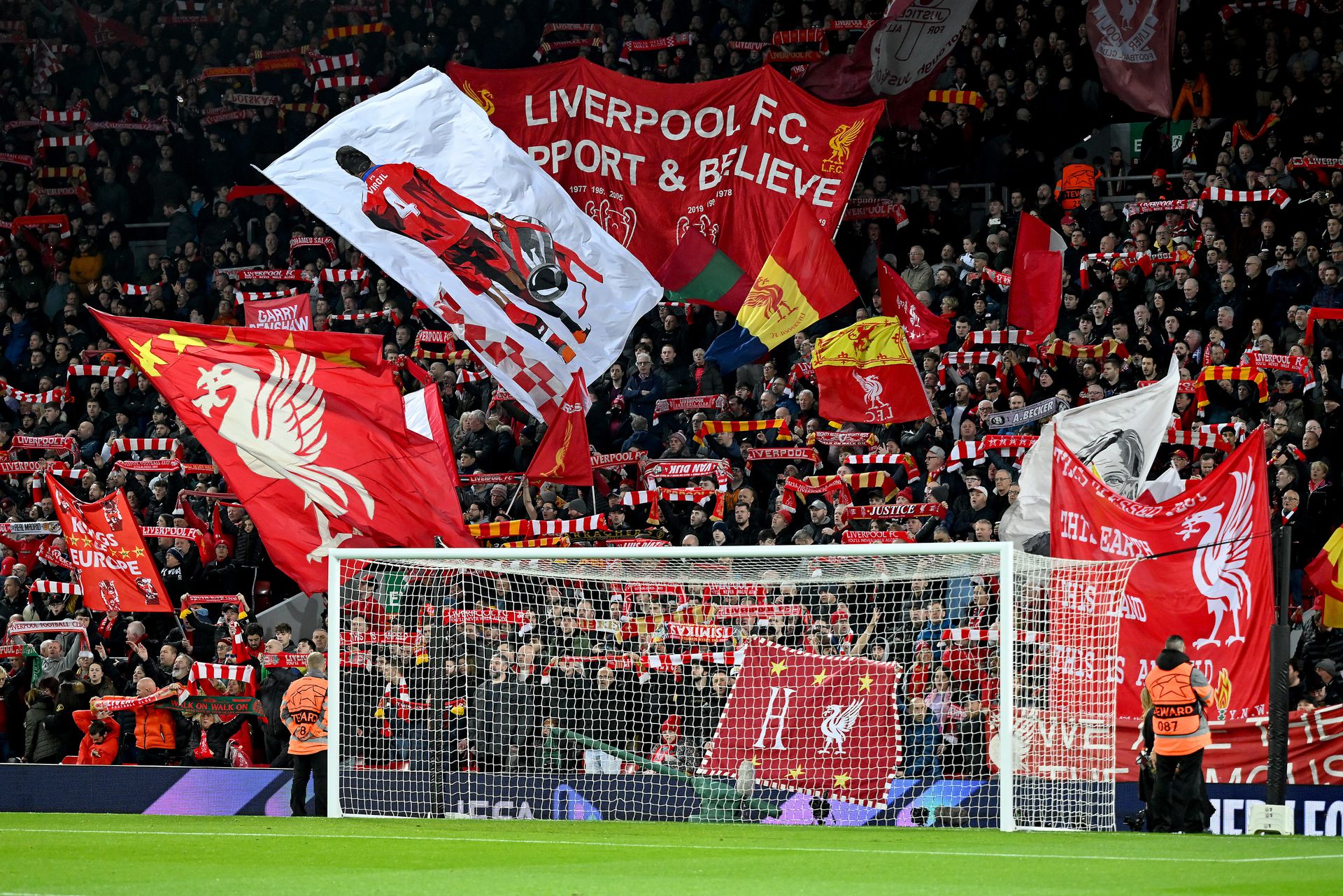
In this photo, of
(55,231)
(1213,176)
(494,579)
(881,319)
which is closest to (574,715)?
(494,579)

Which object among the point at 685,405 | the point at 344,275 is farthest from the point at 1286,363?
the point at 344,275

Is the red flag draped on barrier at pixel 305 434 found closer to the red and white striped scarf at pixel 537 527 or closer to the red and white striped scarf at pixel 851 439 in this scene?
the red and white striped scarf at pixel 537 527

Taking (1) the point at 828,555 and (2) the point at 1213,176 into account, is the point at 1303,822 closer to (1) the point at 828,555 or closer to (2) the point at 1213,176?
(1) the point at 828,555

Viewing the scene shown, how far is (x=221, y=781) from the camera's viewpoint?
14531 mm

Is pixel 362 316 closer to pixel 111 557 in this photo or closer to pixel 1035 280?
pixel 111 557

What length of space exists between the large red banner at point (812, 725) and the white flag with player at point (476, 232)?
323 cm

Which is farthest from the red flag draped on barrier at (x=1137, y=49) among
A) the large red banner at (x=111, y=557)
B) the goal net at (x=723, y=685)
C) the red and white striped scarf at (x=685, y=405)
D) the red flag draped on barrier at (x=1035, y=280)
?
the large red banner at (x=111, y=557)

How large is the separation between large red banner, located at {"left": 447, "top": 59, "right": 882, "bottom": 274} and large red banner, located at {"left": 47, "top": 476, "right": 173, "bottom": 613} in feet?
20.7

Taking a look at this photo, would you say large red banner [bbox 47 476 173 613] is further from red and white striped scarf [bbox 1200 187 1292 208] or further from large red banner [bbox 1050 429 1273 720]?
red and white striped scarf [bbox 1200 187 1292 208]

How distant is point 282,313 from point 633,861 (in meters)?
12.7

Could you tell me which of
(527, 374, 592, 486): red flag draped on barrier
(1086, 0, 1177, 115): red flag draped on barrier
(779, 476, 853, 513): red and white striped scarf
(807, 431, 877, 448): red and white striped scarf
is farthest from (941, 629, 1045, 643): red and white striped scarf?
(1086, 0, 1177, 115): red flag draped on barrier

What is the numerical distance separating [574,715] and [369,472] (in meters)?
2.49

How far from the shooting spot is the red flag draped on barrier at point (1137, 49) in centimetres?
1961

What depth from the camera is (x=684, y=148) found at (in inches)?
781
